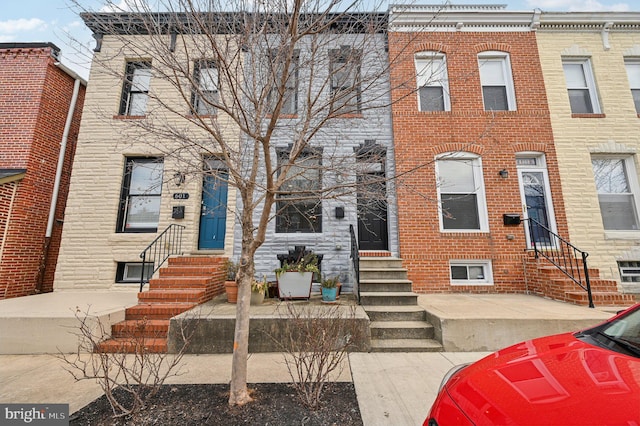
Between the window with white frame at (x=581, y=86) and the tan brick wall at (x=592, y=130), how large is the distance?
0.13m

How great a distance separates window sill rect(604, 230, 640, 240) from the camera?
6.39m

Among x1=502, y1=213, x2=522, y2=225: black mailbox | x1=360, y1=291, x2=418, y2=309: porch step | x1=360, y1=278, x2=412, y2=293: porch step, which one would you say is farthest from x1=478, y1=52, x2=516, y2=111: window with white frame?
x1=360, y1=291, x2=418, y2=309: porch step

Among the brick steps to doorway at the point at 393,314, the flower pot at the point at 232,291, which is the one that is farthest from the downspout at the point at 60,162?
the brick steps to doorway at the point at 393,314

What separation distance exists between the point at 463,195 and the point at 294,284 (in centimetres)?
473

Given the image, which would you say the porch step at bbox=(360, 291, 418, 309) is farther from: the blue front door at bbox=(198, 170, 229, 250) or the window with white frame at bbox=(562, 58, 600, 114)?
the window with white frame at bbox=(562, 58, 600, 114)

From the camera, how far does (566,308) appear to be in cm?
467

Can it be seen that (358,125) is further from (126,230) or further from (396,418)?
(126,230)

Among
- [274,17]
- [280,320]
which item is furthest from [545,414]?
[274,17]

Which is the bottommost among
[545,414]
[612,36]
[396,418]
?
[396,418]

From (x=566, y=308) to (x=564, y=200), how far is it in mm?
3198

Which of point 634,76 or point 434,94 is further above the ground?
point 634,76

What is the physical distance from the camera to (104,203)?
6.73 m

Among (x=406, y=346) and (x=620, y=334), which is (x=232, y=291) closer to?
(x=406, y=346)

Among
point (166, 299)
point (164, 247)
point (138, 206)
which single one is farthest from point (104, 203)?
point (166, 299)
